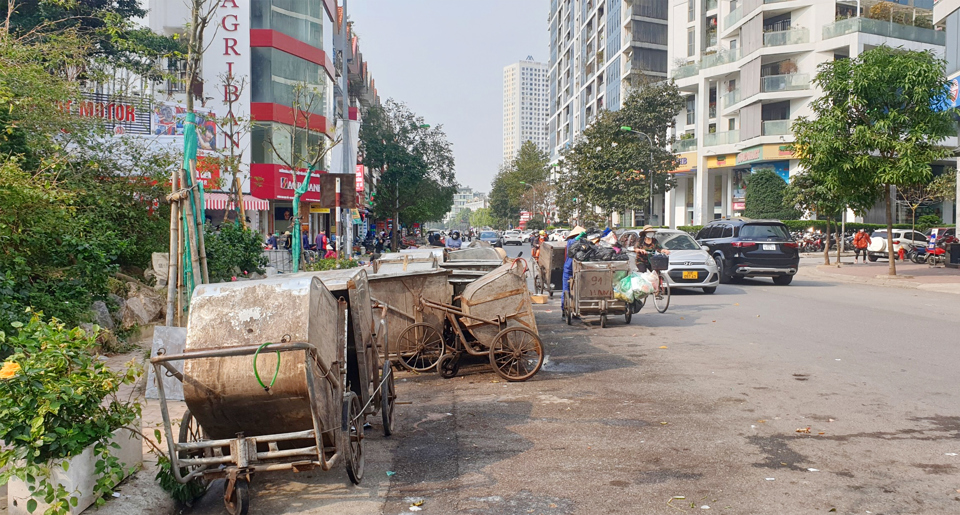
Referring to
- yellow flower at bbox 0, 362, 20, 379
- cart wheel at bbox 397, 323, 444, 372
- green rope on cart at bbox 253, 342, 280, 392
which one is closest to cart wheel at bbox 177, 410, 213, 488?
green rope on cart at bbox 253, 342, 280, 392

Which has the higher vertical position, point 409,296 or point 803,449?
point 409,296

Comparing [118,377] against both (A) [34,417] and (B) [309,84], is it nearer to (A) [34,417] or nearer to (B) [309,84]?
(A) [34,417]

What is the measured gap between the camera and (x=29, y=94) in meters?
9.88

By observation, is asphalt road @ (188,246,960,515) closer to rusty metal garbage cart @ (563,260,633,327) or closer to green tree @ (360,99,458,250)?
rusty metal garbage cart @ (563,260,633,327)

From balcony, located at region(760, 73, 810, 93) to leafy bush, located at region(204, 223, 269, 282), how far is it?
1620 inches

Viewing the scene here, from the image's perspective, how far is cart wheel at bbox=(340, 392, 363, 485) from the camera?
193 inches

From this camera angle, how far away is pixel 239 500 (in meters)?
4.55

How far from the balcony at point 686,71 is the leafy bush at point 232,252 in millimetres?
47709

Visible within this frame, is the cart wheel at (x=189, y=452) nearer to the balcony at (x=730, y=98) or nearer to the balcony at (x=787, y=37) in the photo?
the balcony at (x=787, y=37)

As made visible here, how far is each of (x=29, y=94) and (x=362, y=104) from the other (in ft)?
214

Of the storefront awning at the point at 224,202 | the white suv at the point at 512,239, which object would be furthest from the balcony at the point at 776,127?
the storefront awning at the point at 224,202

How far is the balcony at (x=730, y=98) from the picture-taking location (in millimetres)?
52028

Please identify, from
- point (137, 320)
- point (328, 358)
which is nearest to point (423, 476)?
point (328, 358)

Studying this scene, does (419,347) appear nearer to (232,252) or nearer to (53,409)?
(53,409)
